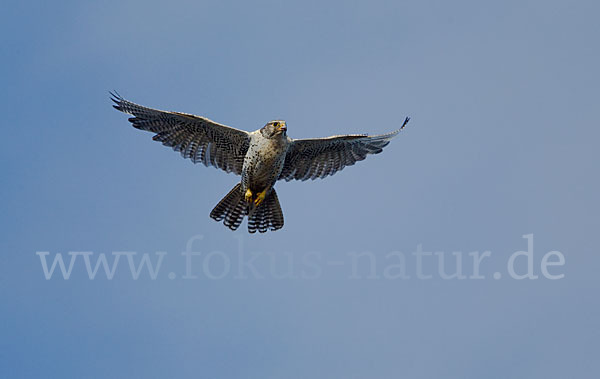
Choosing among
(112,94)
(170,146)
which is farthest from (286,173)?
(112,94)

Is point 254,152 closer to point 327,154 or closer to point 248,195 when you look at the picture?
point 248,195

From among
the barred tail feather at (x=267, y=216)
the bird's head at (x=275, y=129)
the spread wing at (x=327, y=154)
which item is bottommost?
the barred tail feather at (x=267, y=216)

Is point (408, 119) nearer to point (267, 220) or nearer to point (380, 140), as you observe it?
point (380, 140)

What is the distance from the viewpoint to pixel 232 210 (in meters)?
20.6

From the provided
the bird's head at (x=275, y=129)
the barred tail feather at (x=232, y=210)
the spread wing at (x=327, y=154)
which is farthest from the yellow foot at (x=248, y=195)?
the bird's head at (x=275, y=129)

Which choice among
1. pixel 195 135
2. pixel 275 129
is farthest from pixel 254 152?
pixel 195 135

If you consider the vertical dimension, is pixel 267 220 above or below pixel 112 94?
below

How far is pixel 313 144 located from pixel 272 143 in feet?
3.86

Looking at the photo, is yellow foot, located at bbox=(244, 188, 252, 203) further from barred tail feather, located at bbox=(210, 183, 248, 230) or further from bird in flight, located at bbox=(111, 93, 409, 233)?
barred tail feather, located at bbox=(210, 183, 248, 230)

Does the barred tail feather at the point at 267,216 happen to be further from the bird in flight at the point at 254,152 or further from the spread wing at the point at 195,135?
the spread wing at the point at 195,135

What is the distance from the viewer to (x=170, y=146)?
20047 mm

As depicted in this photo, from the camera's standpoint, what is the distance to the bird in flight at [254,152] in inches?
763

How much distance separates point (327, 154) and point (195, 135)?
2.66 meters

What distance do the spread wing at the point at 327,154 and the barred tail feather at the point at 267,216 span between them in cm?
56
